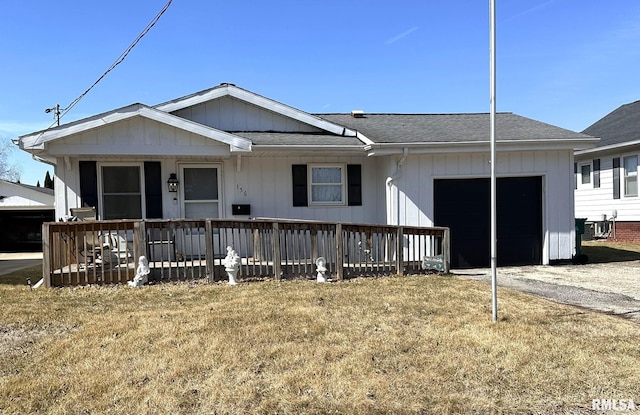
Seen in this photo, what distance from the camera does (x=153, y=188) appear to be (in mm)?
9422

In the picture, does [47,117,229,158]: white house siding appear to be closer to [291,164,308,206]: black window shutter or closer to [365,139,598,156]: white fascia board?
[291,164,308,206]: black window shutter

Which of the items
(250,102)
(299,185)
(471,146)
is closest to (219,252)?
(299,185)

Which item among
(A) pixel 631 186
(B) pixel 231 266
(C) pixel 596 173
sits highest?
(C) pixel 596 173

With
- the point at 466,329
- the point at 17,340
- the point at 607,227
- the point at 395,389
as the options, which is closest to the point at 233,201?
the point at 17,340

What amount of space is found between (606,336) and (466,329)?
147cm

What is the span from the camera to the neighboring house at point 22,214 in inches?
706

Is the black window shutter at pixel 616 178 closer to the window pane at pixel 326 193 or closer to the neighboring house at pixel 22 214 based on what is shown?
the window pane at pixel 326 193

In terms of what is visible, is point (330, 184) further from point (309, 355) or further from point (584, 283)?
point (309, 355)

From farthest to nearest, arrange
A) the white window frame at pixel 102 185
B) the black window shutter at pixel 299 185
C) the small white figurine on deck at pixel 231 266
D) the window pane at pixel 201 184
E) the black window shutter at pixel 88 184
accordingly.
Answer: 1. the black window shutter at pixel 299 185
2. the window pane at pixel 201 184
3. the white window frame at pixel 102 185
4. the black window shutter at pixel 88 184
5. the small white figurine on deck at pixel 231 266

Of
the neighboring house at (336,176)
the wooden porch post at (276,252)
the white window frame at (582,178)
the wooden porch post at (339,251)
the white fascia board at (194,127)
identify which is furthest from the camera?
the white window frame at (582,178)

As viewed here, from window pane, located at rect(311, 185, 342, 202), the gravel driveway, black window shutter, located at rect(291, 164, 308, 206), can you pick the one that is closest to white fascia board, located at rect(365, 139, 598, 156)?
window pane, located at rect(311, 185, 342, 202)

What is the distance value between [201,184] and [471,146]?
623 centimetres

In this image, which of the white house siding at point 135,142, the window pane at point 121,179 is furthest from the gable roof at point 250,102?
the window pane at point 121,179

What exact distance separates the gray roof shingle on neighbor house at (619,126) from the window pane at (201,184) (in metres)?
14.4
